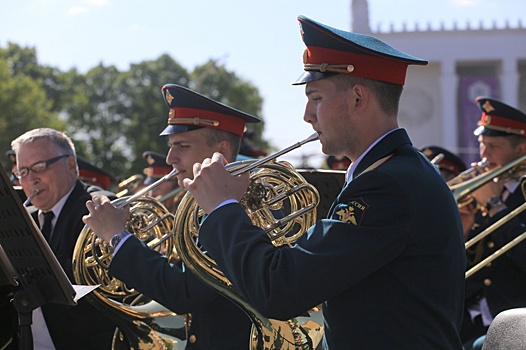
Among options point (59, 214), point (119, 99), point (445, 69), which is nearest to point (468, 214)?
point (59, 214)

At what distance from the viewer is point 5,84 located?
3441 cm

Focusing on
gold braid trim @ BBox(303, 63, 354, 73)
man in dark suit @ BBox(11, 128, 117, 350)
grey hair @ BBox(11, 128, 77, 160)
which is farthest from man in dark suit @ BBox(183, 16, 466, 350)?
grey hair @ BBox(11, 128, 77, 160)

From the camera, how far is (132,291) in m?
4.36

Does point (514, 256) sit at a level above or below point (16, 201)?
below

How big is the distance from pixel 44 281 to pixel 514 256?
3.15 meters

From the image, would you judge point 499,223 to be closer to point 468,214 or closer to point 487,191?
point 487,191

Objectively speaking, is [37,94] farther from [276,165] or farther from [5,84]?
[276,165]

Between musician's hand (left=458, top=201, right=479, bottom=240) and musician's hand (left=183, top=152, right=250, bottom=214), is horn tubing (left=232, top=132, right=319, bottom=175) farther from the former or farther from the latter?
musician's hand (left=458, top=201, right=479, bottom=240)

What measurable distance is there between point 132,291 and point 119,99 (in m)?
45.9

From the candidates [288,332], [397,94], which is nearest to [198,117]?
[288,332]

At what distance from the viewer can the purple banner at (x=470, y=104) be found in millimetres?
41031

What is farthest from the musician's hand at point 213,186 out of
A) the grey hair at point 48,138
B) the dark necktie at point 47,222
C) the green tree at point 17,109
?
the green tree at point 17,109

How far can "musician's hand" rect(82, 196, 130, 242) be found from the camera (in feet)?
11.7

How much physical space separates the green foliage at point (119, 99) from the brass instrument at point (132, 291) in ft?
122
